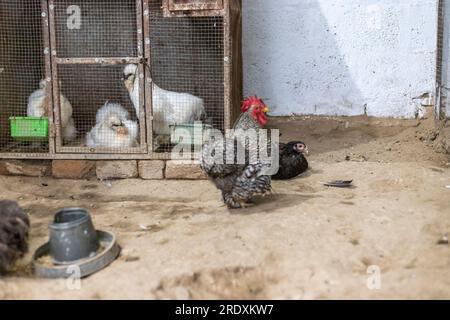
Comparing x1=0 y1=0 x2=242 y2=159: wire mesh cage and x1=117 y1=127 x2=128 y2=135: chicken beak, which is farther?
x1=117 y1=127 x2=128 y2=135: chicken beak

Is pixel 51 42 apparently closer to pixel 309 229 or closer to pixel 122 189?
pixel 122 189

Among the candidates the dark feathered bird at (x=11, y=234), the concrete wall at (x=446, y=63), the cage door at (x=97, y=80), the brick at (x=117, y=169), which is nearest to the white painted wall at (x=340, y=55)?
the concrete wall at (x=446, y=63)

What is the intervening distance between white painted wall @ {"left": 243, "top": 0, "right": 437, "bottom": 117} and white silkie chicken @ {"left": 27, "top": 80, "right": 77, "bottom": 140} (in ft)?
7.33

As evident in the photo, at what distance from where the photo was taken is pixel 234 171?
4.47 meters

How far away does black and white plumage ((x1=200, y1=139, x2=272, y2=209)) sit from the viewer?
173 inches

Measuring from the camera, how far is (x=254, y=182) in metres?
4.50

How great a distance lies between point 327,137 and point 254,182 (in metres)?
2.32

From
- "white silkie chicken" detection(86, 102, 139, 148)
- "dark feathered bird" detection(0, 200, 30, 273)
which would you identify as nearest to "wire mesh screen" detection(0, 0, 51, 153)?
"white silkie chicken" detection(86, 102, 139, 148)

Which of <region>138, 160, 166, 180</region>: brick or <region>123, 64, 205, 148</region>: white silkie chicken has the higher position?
<region>123, 64, 205, 148</region>: white silkie chicken

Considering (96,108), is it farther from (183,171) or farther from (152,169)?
(183,171)

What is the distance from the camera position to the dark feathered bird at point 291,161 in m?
5.47

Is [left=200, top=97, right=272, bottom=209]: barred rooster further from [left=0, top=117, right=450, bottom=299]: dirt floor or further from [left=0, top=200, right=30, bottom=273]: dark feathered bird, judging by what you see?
[left=0, top=200, right=30, bottom=273]: dark feathered bird

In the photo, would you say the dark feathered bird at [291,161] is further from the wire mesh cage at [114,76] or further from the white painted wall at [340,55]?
→ the white painted wall at [340,55]

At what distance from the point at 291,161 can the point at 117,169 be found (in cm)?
184
